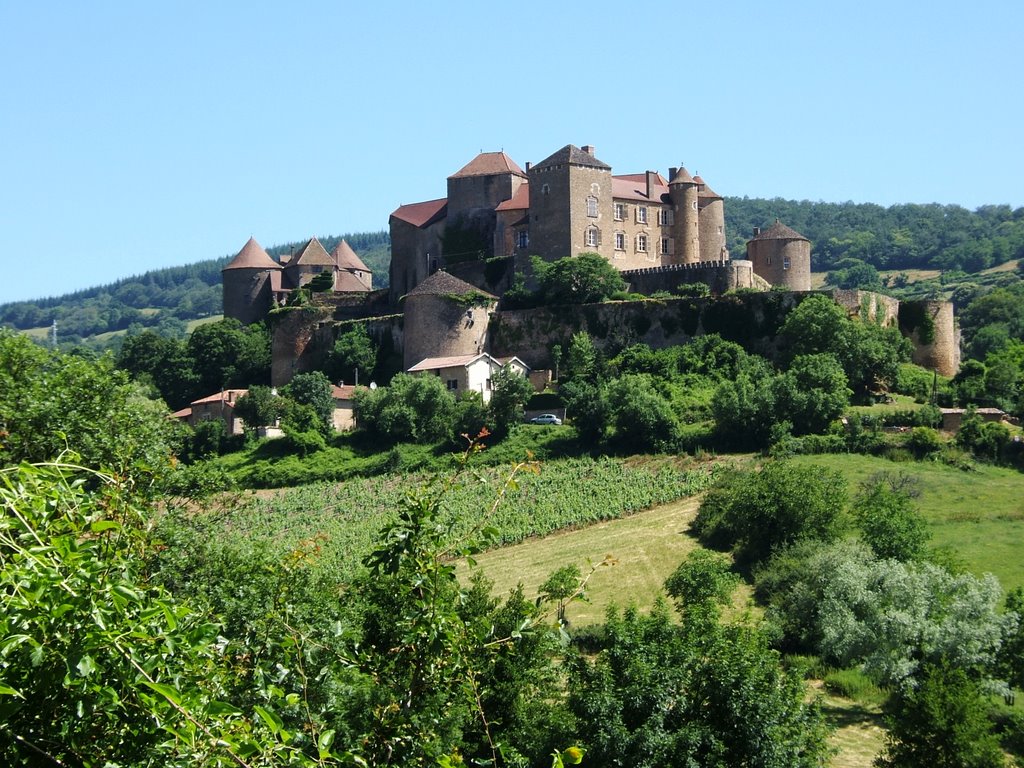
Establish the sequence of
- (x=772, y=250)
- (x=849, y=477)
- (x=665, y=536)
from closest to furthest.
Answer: (x=665, y=536), (x=849, y=477), (x=772, y=250)

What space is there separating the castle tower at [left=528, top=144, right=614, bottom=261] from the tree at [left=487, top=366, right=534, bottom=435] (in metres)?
10.7

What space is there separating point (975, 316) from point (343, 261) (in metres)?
53.4

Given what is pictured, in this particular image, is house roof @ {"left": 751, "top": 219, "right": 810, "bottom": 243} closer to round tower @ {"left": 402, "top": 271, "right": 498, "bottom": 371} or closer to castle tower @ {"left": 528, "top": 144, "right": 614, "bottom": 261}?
castle tower @ {"left": 528, "top": 144, "right": 614, "bottom": 261}

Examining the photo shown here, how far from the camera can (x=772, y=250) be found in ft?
226

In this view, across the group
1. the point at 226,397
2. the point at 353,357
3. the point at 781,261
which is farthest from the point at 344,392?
the point at 781,261

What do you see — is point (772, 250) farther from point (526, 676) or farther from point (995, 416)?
point (526, 676)

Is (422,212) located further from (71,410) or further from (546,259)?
(71,410)

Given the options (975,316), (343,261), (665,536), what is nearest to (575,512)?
(665,536)

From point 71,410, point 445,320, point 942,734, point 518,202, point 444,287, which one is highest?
point 518,202

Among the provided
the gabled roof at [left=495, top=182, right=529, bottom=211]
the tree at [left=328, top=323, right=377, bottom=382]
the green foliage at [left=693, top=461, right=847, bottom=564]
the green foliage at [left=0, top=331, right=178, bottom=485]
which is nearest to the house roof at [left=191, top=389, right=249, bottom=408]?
the tree at [left=328, top=323, right=377, bottom=382]

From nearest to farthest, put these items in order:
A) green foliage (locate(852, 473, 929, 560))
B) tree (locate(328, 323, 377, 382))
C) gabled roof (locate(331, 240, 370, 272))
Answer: green foliage (locate(852, 473, 929, 560)) → tree (locate(328, 323, 377, 382)) → gabled roof (locate(331, 240, 370, 272))

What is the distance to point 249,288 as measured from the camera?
78.4m

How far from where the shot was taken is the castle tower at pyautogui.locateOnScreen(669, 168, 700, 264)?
6962 centimetres

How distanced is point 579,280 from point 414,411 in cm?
1125
